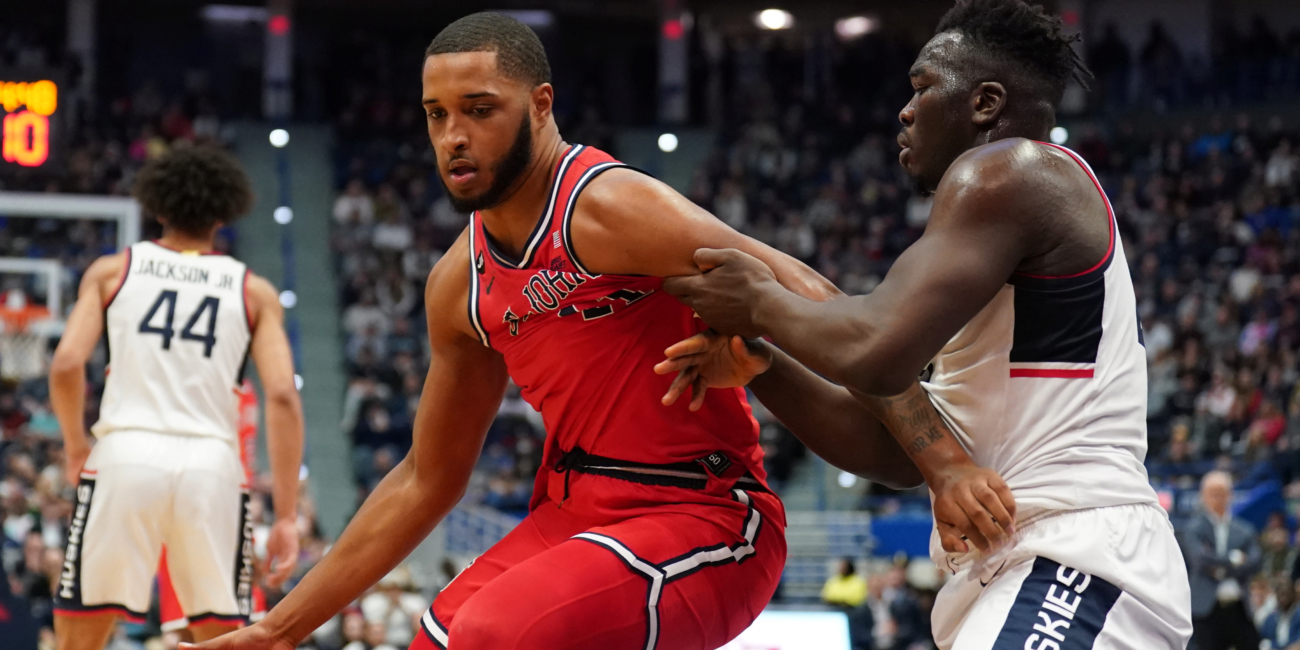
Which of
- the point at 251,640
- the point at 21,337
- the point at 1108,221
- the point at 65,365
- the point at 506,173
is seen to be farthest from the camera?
the point at 21,337

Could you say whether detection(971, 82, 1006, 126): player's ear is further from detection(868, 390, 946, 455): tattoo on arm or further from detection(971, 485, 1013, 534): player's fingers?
detection(971, 485, 1013, 534): player's fingers

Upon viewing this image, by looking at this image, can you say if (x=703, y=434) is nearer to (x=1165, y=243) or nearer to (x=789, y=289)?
(x=789, y=289)

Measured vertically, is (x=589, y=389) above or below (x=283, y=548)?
above

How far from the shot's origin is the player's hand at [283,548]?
5758mm

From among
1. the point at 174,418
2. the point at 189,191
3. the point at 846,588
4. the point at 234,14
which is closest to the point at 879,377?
the point at 174,418

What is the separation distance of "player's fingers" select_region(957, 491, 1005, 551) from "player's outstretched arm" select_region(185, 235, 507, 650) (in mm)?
1420

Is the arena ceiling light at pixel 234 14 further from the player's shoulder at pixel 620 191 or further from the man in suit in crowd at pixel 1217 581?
the player's shoulder at pixel 620 191

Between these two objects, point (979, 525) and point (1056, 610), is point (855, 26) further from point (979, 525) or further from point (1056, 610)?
point (1056, 610)

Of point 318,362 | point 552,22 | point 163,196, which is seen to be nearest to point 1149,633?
point 163,196

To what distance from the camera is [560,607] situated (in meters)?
3.06

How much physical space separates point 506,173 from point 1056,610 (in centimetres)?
168

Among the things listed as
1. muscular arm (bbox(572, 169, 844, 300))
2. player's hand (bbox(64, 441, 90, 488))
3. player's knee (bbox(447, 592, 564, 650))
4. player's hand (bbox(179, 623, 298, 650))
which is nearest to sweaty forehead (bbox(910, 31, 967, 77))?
muscular arm (bbox(572, 169, 844, 300))

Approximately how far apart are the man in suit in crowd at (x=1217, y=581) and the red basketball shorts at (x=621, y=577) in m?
6.70

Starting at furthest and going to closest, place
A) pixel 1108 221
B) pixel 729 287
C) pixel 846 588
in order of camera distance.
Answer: pixel 846 588, pixel 729 287, pixel 1108 221
